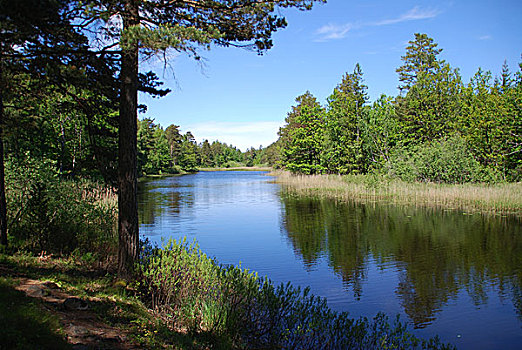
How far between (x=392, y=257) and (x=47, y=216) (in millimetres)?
10778

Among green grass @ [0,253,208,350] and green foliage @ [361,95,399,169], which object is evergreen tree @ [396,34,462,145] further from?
green grass @ [0,253,208,350]

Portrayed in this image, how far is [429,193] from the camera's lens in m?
25.2

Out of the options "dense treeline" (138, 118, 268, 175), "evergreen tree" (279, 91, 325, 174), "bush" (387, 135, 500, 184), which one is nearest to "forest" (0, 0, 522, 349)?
"bush" (387, 135, 500, 184)

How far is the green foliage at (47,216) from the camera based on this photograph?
830cm

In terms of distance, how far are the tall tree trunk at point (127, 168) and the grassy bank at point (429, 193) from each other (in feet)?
68.0

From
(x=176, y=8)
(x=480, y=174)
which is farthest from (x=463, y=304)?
(x=480, y=174)

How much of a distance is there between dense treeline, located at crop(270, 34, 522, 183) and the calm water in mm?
8401

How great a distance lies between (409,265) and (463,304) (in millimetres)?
3136

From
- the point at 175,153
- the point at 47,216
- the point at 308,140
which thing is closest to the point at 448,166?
the point at 308,140

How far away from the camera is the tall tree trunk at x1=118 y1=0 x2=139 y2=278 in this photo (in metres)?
7.37

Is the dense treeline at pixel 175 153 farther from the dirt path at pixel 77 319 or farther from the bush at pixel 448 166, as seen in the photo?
the dirt path at pixel 77 319

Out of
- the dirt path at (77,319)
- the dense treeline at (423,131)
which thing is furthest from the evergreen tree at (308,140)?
the dirt path at (77,319)

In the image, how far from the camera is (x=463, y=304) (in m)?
8.59

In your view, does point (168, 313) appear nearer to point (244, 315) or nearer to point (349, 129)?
point (244, 315)
